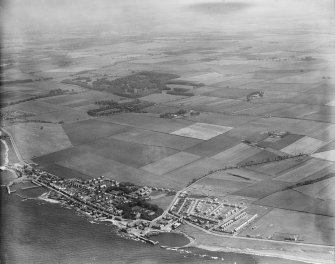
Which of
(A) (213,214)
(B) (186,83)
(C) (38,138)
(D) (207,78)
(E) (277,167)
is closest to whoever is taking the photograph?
(A) (213,214)

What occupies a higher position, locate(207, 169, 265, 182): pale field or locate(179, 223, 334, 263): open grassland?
locate(207, 169, 265, 182): pale field

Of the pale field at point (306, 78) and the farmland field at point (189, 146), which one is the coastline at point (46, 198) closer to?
the farmland field at point (189, 146)

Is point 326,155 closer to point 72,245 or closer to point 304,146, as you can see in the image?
point 304,146

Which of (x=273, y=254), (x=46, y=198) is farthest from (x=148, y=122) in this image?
(x=273, y=254)

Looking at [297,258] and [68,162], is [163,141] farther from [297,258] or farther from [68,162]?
[297,258]

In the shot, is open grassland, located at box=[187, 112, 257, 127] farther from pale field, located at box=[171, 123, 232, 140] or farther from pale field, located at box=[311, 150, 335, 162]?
pale field, located at box=[311, 150, 335, 162]

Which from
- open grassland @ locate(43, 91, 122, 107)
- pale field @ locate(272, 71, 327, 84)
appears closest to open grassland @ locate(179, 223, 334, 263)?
open grassland @ locate(43, 91, 122, 107)
